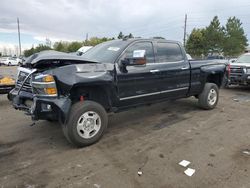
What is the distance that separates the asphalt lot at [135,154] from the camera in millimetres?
3029

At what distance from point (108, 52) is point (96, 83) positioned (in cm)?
97

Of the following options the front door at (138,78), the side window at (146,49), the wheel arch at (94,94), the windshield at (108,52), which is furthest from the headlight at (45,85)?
the side window at (146,49)

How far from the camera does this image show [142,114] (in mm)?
6039

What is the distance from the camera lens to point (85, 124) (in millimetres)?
3965

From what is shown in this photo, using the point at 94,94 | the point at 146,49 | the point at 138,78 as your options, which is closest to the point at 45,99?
the point at 94,94

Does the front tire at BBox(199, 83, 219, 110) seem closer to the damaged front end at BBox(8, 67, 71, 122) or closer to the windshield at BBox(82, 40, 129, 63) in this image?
the windshield at BBox(82, 40, 129, 63)

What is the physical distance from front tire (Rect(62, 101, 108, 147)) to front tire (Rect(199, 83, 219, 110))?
328 cm

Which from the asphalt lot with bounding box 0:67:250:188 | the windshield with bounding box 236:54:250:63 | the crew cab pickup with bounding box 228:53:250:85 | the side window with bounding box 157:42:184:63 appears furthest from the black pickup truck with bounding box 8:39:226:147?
the windshield with bounding box 236:54:250:63

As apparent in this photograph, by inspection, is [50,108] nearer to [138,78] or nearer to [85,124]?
[85,124]

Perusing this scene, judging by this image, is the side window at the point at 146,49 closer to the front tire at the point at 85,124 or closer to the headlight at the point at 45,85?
the front tire at the point at 85,124

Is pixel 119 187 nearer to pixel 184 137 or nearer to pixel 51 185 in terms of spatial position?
pixel 51 185

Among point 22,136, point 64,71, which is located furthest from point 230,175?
point 22,136

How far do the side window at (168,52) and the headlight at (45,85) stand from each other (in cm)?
244

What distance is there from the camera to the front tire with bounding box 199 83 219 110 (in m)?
6.35
